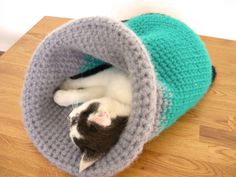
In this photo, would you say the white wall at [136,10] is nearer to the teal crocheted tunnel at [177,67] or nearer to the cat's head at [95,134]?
the teal crocheted tunnel at [177,67]

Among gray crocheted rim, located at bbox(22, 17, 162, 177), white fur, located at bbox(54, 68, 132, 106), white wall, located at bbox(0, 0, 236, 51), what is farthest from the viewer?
white wall, located at bbox(0, 0, 236, 51)

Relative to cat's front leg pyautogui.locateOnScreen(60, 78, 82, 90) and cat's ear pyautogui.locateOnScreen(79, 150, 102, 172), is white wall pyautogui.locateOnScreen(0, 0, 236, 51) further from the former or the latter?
cat's ear pyautogui.locateOnScreen(79, 150, 102, 172)

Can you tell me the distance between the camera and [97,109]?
53cm

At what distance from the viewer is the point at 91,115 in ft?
1.67

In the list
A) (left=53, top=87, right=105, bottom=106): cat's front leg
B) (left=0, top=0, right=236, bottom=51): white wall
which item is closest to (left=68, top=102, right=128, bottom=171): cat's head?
(left=53, top=87, right=105, bottom=106): cat's front leg

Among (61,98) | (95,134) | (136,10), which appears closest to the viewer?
(95,134)

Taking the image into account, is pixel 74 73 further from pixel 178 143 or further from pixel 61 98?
pixel 178 143

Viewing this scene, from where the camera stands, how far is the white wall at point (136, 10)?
0.83m

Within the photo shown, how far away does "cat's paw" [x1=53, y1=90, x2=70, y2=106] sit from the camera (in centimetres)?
61

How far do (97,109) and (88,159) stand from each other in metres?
0.09

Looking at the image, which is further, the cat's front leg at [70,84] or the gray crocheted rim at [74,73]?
the cat's front leg at [70,84]

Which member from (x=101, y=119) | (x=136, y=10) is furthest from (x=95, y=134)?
(x=136, y=10)

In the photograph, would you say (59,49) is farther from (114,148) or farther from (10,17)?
(10,17)

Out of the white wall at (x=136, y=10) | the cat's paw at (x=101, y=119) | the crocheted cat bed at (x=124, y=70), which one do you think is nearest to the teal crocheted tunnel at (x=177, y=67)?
the crocheted cat bed at (x=124, y=70)
